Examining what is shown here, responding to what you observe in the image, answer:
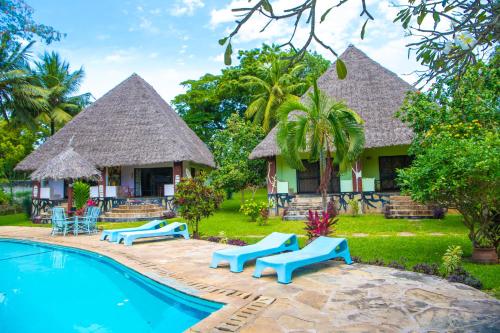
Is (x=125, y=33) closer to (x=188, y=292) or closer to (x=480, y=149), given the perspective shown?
(x=188, y=292)

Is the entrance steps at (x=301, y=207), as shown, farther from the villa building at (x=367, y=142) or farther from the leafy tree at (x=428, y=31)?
the leafy tree at (x=428, y=31)

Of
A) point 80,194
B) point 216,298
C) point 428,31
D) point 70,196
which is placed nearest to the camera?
point 428,31

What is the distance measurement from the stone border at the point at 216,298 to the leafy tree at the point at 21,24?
5.17m

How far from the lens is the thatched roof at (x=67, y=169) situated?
13.8 meters

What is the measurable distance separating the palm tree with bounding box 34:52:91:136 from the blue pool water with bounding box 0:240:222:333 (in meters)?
17.5

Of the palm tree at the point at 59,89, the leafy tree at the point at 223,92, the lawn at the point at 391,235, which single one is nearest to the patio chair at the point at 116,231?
the lawn at the point at 391,235

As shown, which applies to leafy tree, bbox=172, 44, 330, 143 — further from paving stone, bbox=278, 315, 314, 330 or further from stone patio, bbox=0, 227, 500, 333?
paving stone, bbox=278, 315, 314, 330

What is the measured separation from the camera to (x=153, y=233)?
9211mm

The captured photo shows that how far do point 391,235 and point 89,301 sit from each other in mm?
7014

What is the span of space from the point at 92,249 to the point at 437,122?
8.53 meters

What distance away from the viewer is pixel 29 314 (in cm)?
499

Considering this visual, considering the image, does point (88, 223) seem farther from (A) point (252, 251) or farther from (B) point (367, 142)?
(B) point (367, 142)

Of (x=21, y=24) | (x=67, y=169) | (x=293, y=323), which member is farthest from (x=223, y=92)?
(x=293, y=323)

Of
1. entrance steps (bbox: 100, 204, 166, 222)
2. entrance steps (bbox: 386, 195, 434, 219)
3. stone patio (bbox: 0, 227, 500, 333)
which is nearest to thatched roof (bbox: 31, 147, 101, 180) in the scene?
entrance steps (bbox: 100, 204, 166, 222)
